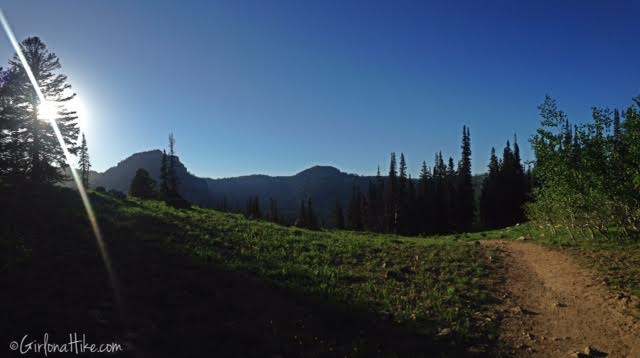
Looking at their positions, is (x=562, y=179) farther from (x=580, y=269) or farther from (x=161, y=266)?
(x=161, y=266)

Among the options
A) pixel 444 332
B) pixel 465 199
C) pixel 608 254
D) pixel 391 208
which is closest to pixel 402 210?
pixel 391 208

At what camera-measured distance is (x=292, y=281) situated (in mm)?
13797

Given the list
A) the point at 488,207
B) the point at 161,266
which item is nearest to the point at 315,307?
the point at 161,266

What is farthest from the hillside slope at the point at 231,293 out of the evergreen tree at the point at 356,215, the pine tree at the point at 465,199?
the evergreen tree at the point at 356,215

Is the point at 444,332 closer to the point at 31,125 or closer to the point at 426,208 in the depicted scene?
the point at 31,125

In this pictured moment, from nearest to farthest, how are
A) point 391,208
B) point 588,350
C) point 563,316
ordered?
1. point 588,350
2. point 563,316
3. point 391,208

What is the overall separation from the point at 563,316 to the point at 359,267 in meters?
8.01

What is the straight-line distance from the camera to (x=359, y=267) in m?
17.2

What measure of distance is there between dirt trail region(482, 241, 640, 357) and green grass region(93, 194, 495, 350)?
35.7 inches

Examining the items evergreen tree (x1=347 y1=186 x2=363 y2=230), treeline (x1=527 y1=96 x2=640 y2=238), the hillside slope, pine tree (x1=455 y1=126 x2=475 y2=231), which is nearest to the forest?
treeline (x1=527 y1=96 x2=640 y2=238)

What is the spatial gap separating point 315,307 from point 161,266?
5839 millimetres

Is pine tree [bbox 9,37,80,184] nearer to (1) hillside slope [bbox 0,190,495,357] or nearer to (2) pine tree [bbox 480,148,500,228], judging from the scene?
(1) hillside slope [bbox 0,190,495,357]

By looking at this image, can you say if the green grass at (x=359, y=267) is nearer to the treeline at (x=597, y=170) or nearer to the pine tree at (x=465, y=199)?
the treeline at (x=597, y=170)

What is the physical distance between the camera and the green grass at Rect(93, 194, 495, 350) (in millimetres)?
11852
